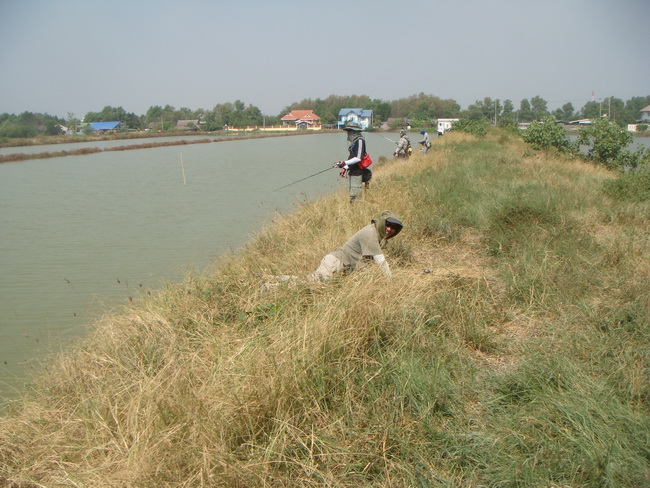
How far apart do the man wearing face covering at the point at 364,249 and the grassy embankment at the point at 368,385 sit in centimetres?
45

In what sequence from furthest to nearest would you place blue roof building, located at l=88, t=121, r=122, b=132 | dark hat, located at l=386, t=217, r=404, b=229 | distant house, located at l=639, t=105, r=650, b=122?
blue roof building, located at l=88, t=121, r=122, b=132 < distant house, located at l=639, t=105, r=650, b=122 < dark hat, located at l=386, t=217, r=404, b=229

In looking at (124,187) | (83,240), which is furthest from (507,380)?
(124,187)

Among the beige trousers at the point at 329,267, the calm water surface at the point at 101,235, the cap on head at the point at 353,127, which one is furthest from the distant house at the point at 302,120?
the beige trousers at the point at 329,267

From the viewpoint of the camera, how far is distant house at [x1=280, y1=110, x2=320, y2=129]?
110000mm

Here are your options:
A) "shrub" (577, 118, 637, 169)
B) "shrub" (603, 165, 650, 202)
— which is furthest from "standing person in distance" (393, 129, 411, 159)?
"shrub" (603, 165, 650, 202)

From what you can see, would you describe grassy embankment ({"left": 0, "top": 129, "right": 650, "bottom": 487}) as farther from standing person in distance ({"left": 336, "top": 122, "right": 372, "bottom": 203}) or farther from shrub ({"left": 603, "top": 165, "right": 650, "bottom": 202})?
shrub ({"left": 603, "top": 165, "right": 650, "bottom": 202})

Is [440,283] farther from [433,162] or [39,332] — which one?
[433,162]

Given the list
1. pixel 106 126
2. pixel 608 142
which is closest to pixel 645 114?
pixel 608 142

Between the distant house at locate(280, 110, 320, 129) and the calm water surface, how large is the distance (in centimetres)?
8717

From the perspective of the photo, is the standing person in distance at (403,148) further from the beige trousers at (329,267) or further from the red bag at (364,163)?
the beige trousers at (329,267)

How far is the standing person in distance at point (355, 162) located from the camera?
Result: 27.6ft

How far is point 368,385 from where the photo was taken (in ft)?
11.0

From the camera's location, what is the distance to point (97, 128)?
91.4 meters

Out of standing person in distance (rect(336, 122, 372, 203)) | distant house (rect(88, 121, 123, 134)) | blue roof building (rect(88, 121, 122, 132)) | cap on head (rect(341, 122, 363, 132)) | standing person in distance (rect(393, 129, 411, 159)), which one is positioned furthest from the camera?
blue roof building (rect(88, 121, 122, 132))
